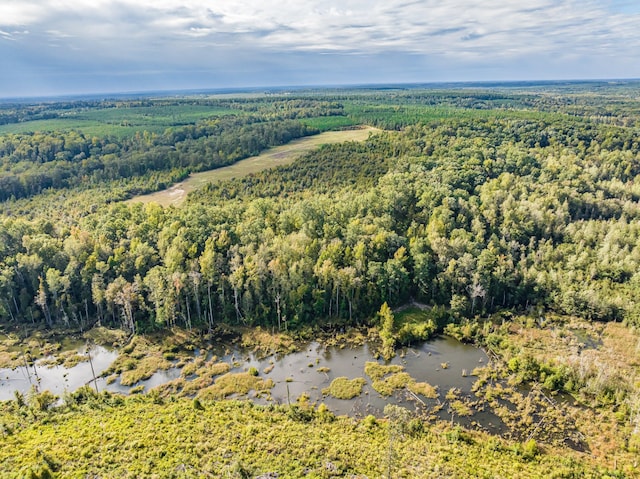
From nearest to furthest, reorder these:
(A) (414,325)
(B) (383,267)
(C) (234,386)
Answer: (C) (234,386), (A) (414,325), (B) (383,267)

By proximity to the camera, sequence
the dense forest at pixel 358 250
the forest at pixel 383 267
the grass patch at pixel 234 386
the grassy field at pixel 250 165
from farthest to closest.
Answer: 1. the grassy field at pixel 250 165
2. the dense forest at pixel 358 250
3. the forest at pixel 383 267
4. the grass patch at pixel 234 386

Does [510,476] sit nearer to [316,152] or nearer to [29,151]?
[316,152]

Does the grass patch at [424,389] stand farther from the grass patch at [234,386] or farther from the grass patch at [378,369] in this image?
the grass patch at [234,386]

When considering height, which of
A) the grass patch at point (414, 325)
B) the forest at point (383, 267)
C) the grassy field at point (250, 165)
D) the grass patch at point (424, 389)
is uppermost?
the grassy field at point (250, 165)

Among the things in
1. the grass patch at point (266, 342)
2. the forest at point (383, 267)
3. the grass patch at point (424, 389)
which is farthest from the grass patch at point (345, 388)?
the grass patch at point (266, 342)

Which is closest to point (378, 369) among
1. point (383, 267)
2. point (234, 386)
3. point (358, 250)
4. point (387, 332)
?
point (387, 332)

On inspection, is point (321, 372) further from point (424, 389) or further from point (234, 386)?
point (424, 389)
